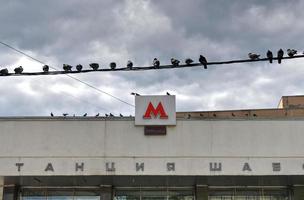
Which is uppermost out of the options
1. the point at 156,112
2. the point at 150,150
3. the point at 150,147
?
the point at 156,112

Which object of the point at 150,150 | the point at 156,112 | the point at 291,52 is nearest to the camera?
the point at 291,52

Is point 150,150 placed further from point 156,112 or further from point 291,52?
point 291,52

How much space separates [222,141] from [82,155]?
5391 millimetres

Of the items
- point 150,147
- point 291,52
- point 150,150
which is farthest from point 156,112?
point 291,52

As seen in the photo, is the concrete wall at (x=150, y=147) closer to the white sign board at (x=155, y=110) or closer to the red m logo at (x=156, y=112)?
the white sign board at (x=155, y=110)

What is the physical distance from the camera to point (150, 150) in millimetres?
19250

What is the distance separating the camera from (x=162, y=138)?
63.8 ft

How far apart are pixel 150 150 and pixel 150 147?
0.12 metres

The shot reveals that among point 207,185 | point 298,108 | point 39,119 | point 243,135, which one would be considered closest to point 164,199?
point 207,185

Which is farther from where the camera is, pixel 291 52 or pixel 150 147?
pixel 150 147

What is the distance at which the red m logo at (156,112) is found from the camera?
19.6 m

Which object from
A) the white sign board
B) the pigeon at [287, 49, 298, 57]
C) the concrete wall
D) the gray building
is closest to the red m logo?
the white sign board

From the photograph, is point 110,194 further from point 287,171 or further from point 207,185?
point 287,171

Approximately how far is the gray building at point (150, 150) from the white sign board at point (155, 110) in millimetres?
221
